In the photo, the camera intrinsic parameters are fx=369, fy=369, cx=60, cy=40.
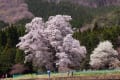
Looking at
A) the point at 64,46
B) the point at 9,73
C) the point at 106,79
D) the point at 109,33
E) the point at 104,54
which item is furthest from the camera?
the point at 109,33

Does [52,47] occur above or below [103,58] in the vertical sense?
above

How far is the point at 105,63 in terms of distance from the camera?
6688 centimetres

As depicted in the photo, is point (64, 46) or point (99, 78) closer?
point (99, 78)

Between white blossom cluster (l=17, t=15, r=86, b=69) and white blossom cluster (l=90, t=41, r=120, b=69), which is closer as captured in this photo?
white blossom cluster (l=17, t=15, r=86, b=69)

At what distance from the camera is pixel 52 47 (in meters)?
64.0

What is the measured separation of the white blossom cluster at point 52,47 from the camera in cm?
6260

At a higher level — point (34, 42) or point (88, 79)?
point (34, 42)

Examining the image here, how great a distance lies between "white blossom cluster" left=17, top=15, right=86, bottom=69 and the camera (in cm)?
6260

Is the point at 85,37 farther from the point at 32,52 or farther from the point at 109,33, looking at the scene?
the point at 32,52

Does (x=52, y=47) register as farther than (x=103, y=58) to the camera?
No

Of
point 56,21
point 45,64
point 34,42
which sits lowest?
point 45,64

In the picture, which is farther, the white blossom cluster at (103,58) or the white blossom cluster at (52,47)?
the white blossom cluster at (103,58)

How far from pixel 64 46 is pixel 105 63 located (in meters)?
8.88

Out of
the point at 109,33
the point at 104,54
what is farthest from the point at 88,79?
the point at 109,33
